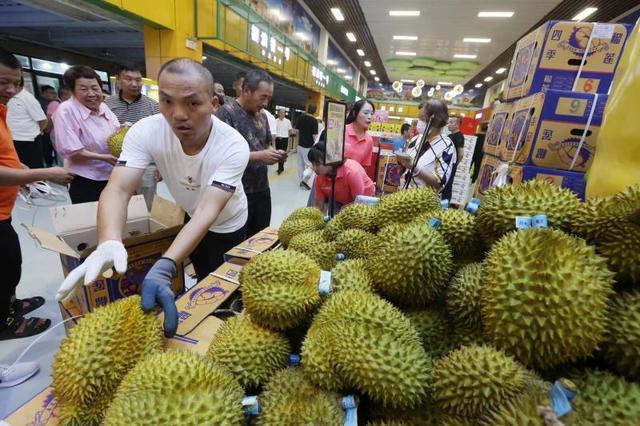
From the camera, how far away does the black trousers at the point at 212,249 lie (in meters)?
2.28

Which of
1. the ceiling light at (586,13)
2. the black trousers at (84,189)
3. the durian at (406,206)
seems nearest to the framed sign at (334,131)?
the durian at (406,206)

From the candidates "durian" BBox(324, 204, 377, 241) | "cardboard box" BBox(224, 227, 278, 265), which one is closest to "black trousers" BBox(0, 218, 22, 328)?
"cardboard box" BBox(224, 227, 278, 265)

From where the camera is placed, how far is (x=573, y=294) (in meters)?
0.74

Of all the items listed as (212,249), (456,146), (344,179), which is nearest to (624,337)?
(212,249)

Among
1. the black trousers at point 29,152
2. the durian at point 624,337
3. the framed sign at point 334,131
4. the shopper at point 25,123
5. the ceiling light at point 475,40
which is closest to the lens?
the durian at point 624,337

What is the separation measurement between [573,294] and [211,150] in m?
1.76

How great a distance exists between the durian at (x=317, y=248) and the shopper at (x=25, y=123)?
608cm

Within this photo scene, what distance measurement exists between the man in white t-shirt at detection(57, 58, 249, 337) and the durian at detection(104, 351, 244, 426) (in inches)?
13.4

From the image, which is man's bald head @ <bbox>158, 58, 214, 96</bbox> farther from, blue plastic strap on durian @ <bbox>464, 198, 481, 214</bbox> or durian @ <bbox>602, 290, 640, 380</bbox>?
durian @ <bbox>602, 290, 640, 380</bbox>

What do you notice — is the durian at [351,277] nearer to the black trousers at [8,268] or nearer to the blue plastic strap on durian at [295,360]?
the blue plastic strap on durian at [295,360]

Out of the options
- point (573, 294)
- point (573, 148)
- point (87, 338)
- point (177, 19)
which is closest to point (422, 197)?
point (573, 294)

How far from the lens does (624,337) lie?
0.74 meters

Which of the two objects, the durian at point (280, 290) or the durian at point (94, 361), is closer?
the durian at point (94, 361)

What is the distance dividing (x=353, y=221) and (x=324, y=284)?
24.0 inches
